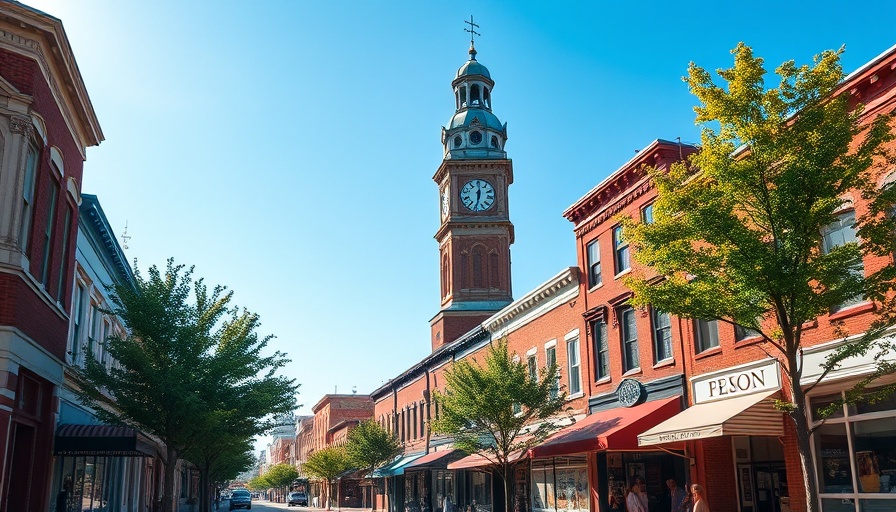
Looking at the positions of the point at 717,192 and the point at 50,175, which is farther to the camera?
the point at 50,175

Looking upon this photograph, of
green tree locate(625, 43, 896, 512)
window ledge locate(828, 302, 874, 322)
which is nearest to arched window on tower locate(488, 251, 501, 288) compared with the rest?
window ledge locate(828, 302, 874, 322)

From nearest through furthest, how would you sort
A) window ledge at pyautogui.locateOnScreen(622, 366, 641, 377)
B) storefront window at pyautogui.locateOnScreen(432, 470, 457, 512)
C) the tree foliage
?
window ledge at pyautogui.locateOnScreen(622, 366, 641, 377), storefront window at pyautogui.locateOnScreen(432, 470, 457, 512), the tree foliage

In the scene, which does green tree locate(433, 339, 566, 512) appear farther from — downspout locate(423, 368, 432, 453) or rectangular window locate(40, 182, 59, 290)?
downspout locate(423, 368, 432, 453)

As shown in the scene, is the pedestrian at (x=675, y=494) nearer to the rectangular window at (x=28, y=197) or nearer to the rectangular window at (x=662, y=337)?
the rectangular window at (x=662, y=337)

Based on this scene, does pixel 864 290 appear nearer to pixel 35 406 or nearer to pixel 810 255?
pixel 810 255

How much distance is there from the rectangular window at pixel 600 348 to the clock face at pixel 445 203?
3185cm

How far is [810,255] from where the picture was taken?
11.9 m

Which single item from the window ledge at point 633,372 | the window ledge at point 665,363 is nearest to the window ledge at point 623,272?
the window ledge at point 633,372

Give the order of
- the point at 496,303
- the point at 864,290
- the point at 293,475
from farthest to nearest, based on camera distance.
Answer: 1. the point at 293,475
2. the point at 496,303
3. the point at 864,290

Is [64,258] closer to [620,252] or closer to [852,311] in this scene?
[620,252]

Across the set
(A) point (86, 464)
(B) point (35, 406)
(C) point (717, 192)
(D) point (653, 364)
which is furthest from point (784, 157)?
(A) point (86, 464)

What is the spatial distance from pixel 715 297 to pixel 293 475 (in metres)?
110

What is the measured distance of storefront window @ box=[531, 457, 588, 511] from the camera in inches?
→ 932

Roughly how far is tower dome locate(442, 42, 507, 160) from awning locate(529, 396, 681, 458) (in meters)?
34.8
